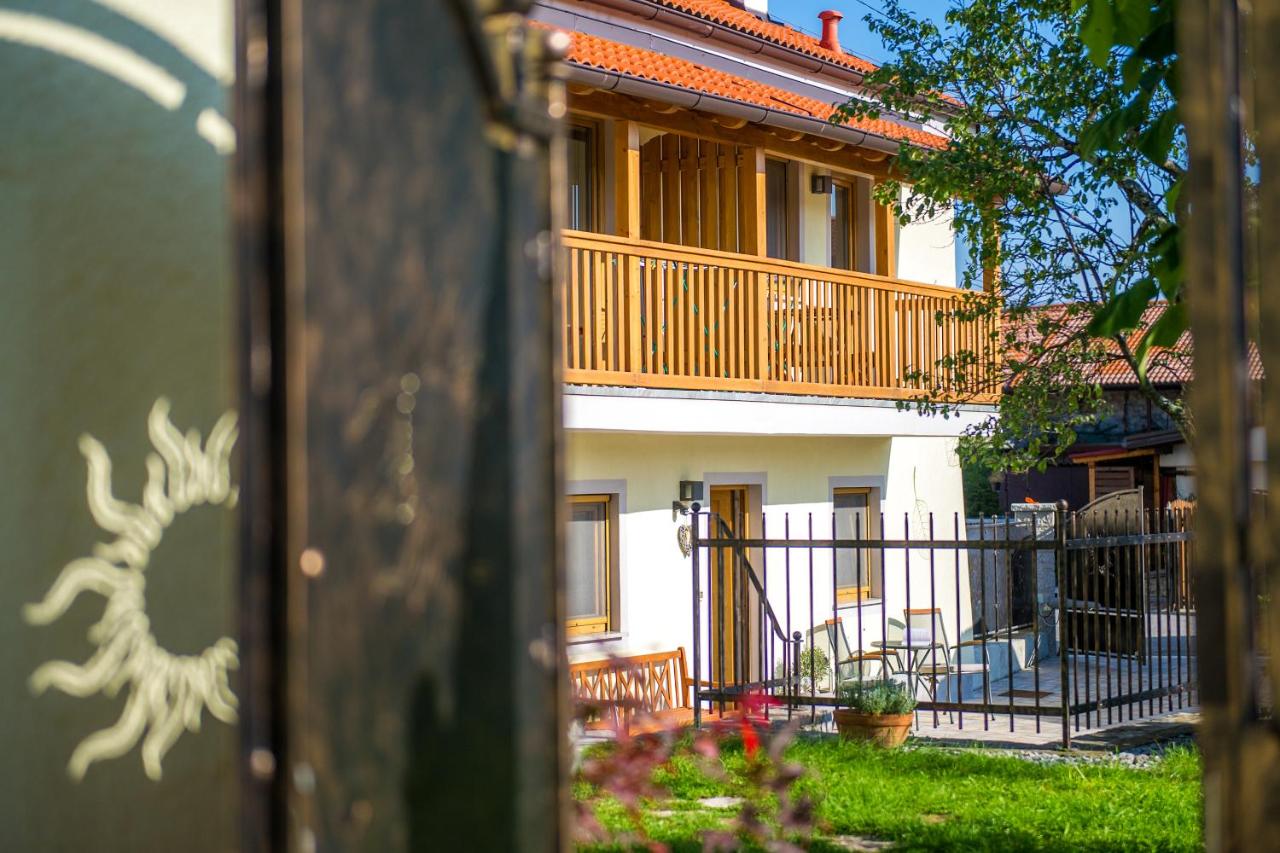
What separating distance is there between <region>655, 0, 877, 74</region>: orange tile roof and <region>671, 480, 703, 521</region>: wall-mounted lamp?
17.8 feet

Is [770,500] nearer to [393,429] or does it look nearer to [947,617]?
[947,617]

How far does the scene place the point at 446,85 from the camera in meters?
1.22

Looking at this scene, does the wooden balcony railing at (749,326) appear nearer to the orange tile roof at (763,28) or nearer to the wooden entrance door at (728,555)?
the wooden entrance door at (728,555)

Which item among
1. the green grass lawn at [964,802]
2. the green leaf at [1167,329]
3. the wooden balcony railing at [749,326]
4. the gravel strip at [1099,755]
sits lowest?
the gravel strip at [1099,755]

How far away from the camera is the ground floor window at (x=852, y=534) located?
1600 centimetres

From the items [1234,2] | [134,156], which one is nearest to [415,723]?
[1234,2]

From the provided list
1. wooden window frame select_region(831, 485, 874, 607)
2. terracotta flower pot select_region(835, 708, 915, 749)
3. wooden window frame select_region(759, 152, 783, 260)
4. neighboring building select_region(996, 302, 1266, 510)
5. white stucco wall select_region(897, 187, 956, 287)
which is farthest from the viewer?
neighboring building select_region(996, 302, 1266, 510)

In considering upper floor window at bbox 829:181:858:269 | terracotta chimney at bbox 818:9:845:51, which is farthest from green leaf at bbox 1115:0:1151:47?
terracotta chimney at bbox 818:9:845:51

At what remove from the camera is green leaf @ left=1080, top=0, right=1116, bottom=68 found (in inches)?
132

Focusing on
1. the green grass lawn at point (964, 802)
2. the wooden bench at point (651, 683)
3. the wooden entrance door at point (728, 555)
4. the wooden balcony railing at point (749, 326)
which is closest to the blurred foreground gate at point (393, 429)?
the green grass lawn at point (964, 802)

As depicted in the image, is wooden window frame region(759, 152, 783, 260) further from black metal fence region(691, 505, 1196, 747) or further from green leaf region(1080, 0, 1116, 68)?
green leaf region(1080, 0, 1116, 68)

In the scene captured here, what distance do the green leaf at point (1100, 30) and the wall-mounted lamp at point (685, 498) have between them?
35.0ft

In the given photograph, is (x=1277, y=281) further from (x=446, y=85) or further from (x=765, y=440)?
(x=765, y=440)

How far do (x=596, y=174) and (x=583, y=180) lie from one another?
147mm
